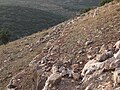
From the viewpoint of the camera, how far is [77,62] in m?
15.5

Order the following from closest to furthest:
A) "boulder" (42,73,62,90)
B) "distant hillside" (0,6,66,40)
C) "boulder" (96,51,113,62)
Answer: "boulder" (96,51,113,62)
"boulder" (42,73,62,90)
"distant hillside" (0,6,66,40)

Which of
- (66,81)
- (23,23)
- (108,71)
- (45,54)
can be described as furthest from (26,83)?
(23,23)

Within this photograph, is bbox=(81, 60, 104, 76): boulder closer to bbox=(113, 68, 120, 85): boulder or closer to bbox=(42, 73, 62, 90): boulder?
bbox=(42, 73, 62, 90): boulder

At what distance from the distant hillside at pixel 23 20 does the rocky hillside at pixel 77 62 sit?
195 feet

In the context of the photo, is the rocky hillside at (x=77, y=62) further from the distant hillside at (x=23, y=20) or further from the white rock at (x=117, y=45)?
the distant hillside at (x=23, y=20)

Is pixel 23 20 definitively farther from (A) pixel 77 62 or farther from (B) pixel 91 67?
(B) pixel 91 67

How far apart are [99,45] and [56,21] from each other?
91768 mm

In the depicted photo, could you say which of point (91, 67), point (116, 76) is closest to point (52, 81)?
point (91, 67)

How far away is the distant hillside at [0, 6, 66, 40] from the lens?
291 feet

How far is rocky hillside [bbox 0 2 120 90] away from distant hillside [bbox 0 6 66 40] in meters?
59.4

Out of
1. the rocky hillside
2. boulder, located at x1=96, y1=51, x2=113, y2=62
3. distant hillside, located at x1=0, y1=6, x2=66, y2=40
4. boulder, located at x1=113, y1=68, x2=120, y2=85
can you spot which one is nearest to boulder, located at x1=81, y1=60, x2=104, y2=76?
the rocky hillside

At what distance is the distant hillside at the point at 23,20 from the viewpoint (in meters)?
88.7

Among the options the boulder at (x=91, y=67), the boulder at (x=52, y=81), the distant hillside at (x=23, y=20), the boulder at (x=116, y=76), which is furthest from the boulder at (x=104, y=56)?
the distant hillside at (x=23, y=20)

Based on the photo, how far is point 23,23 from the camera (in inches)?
3792
